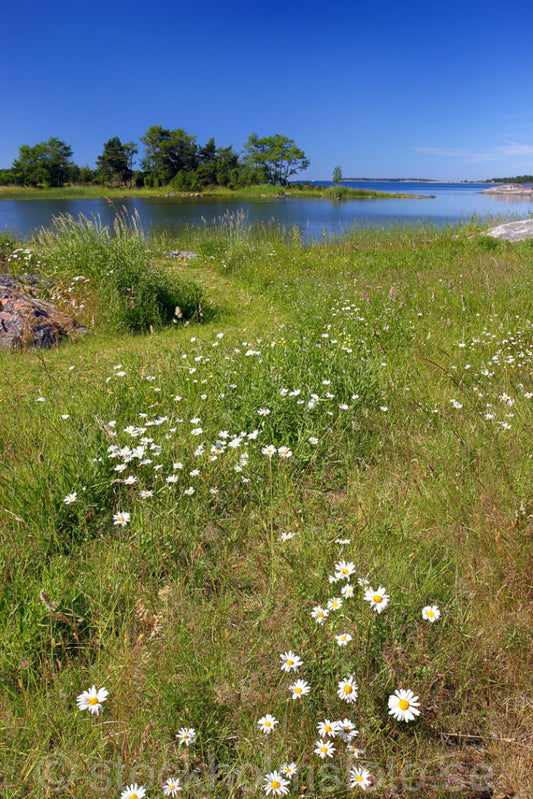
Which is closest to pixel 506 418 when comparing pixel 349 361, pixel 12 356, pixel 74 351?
pixel 349 361

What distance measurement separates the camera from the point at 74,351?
5.64 metres

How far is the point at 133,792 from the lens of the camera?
1.15 m

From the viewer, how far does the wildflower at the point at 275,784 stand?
44.3 inches

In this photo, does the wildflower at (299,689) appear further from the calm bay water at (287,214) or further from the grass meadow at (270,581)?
the calm bay water at (287,214)

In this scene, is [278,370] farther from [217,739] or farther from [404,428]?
[217,739]

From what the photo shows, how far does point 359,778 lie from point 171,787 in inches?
20.6

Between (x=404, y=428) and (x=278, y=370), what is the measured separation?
1.18 meters

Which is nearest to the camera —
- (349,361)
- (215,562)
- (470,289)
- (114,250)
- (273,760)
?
(273,760)

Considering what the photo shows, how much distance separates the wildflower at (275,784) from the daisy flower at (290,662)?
0.26m

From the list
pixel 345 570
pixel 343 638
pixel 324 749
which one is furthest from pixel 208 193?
pixel 324 749

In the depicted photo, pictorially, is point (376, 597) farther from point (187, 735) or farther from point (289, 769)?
point (187, 735)

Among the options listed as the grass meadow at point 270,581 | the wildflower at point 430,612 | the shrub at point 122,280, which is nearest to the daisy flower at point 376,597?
the grass meadow at point 270,581

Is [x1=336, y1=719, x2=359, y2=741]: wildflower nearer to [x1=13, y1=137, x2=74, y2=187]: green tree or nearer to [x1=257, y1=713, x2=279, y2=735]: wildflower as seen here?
[x1=257, y1=713, x2=279, y2=735]: wildflower

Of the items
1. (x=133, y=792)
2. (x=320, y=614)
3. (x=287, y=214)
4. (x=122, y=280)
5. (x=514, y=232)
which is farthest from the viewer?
(x=287, y=214)
